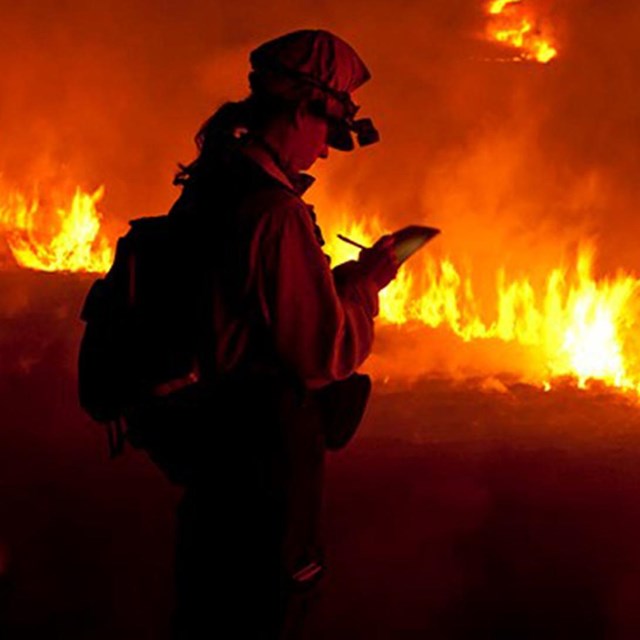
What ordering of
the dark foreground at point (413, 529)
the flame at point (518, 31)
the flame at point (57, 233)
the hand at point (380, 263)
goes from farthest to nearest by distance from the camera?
the flame at point (57, 233) < the flame at point (518, 31) < the dark foreground at point (413, 529) < the hand at point (380, 263)

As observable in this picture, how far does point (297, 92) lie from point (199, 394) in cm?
68

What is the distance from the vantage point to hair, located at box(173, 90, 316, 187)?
2.13 m

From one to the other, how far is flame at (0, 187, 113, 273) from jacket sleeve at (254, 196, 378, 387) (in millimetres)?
3347

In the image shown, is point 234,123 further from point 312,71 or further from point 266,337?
point 266,337

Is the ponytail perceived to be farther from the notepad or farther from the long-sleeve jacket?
the notepad

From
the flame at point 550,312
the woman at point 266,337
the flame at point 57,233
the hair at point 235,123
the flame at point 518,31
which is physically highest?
the flame at point 518,31

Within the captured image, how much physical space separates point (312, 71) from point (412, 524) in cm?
202

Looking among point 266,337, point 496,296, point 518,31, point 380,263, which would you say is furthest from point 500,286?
point 266,337

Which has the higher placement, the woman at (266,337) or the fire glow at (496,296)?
the fire glow at (496,296)

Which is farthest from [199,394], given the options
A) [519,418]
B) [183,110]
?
[183,110]

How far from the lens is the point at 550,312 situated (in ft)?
15.7

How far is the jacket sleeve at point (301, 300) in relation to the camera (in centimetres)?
191

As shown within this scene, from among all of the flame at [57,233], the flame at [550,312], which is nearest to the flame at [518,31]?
the flame at [550,312]

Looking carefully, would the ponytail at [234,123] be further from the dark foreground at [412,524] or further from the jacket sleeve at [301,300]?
the dark foreground at [412,524]
